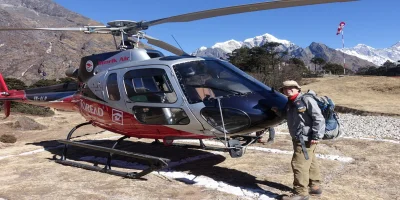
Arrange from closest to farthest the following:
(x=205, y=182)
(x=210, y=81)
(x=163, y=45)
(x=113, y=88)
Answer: (x=210, y=81), (x=205, y=182), (x=113, y=88), (x=163, y=45)

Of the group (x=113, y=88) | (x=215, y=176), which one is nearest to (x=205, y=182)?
(x=215, y=176)

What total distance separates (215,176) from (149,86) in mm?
1990

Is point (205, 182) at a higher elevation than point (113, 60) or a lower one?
lower

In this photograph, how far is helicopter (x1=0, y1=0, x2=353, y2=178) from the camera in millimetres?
5395

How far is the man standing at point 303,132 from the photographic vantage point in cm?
467

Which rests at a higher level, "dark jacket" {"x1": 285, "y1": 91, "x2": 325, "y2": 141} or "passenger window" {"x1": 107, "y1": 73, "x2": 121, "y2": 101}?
"passenger window" {"x1": 107, "y1": 73, "x2": 121, "y2": 101}

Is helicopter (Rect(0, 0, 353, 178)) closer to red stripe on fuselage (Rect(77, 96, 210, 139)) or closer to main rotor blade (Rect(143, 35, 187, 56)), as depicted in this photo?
red stripe on fuselage (Rect(77, 96, 210, 139))

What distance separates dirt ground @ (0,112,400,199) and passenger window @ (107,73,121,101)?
147 centimetres

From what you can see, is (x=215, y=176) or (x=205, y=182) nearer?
(x=205, y=182)

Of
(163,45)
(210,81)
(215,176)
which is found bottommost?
(215,176)

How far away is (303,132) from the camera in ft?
15.6

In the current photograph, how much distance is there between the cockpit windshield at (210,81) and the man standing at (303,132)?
915 millimetres

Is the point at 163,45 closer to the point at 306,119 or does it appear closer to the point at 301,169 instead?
the point at 306,119

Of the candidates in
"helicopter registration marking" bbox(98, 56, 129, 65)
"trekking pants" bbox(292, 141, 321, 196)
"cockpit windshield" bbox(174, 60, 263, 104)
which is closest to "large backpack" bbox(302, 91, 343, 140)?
"trekking pants" bbox(292, 141, 321, 196)
